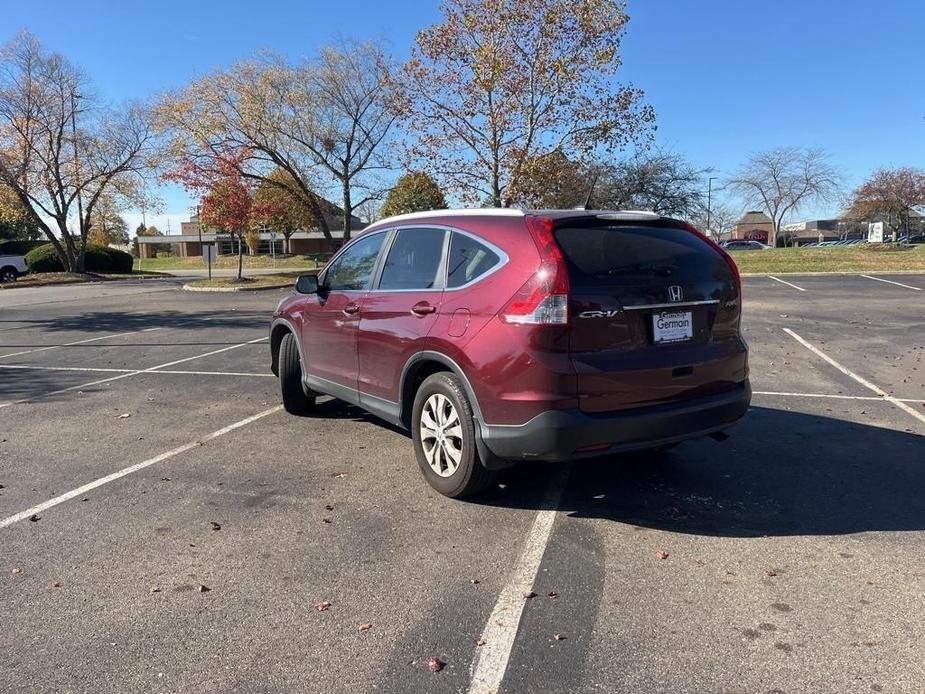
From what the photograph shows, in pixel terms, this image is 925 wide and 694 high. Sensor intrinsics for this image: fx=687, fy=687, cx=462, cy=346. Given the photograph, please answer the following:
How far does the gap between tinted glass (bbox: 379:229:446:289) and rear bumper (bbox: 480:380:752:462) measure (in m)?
1.19

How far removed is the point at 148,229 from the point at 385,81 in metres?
92.2

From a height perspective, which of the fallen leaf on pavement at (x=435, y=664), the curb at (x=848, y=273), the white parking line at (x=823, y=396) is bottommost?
the fallen leaf on pavement at (x=435, y=664)

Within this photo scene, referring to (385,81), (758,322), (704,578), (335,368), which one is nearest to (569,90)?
(385,81)

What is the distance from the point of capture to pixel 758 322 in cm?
1340

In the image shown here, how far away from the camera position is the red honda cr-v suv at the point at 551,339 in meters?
3.72

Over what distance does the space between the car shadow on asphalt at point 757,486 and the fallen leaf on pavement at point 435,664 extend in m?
1.62

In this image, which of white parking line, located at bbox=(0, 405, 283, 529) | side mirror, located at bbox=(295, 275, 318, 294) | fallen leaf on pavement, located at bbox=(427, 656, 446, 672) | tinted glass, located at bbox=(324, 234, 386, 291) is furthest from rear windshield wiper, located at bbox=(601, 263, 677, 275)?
white parking line, located at bbox=(0, 405, 283, 529)

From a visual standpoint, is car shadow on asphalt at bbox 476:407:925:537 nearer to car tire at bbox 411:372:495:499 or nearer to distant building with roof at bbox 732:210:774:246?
car tire at bbox 411:372:495:499

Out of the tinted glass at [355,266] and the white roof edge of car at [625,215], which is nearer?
the white roof edge of car at [625,215]

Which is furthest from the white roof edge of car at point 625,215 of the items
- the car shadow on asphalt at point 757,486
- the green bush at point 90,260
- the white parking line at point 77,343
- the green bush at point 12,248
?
the green bush at point 12,248

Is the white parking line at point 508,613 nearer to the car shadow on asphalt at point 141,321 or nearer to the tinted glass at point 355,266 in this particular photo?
the tinted glass at point 355,266

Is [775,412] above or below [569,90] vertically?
below

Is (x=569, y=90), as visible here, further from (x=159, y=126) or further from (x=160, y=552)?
(x=160, y=552)

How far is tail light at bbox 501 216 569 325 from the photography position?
3.69 m
